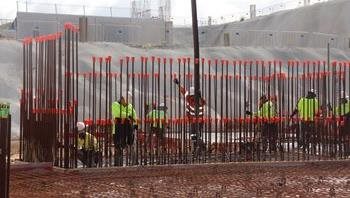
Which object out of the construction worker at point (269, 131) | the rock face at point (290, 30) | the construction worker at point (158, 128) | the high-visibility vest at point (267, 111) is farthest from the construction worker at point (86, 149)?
the rock face at point (290, 30)

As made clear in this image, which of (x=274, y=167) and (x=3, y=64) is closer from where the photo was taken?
(x=274, y=167)

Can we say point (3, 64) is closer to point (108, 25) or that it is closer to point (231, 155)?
point (108, 25)

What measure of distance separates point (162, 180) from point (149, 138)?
1.57 m

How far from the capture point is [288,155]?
38.2 feet

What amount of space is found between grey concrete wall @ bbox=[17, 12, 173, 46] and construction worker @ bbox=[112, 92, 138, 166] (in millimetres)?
21289

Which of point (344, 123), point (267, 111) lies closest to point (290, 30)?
point (344, 123)

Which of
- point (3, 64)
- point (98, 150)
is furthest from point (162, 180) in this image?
point (3, 64)

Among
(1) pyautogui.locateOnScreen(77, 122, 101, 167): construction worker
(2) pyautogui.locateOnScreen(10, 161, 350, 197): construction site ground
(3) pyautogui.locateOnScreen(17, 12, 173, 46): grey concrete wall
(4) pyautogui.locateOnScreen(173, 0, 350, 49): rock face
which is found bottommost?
(2) pyautogui.locateOnScreen(10, 161, 350, 197): construction site ground

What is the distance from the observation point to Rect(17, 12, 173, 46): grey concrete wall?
32.2 m

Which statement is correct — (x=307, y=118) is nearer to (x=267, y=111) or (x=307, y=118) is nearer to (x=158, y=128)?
(x=267, y=111)

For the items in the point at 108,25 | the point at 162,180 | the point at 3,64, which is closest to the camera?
the point at 162,180

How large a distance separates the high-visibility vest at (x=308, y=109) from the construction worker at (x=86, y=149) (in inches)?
160

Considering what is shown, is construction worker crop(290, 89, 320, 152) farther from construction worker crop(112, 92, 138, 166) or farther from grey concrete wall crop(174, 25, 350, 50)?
grey concrete wall crop(174, 25, 350, 50)

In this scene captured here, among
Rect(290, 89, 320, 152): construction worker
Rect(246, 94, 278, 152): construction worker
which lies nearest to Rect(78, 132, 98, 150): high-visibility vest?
Rect(246, 94, 278, 152): construction worker
